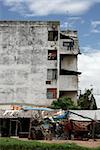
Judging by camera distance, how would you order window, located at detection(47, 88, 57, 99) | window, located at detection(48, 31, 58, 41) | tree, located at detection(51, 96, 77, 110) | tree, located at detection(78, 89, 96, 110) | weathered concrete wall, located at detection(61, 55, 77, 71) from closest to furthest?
tree, located at detection(51, 96, 77, 110)
window, located at detection(47, 88, 57, 99)
window, located at detection(48, 31, 58, 41)
tree, located at detection(78, 89, 96, 110)
weathered concrete wall, located at detection(61, 55, 77, 71)

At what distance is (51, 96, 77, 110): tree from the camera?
4706 centimetres

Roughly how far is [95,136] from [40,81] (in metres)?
12.6

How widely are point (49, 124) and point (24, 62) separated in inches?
491

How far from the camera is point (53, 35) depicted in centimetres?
5103

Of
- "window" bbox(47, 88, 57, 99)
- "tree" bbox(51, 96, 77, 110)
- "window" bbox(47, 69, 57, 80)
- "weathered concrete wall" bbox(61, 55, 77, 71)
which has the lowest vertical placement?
"tree" bbox(51, 96, 77, 110)

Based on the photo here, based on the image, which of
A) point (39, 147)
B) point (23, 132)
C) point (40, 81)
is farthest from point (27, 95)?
point (39, 147)

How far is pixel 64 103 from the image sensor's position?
4719cm

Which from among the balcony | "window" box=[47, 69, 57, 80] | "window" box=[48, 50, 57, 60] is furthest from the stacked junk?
"window" box=[48, 50, 57, 60]

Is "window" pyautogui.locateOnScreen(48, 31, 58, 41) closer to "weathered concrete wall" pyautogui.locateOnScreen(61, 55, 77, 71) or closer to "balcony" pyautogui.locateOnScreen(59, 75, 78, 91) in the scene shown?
"weathered concrete wall" pyautogui.locateOnScreen(61, 55, 77, 71)

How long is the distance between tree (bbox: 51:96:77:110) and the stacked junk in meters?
6.12

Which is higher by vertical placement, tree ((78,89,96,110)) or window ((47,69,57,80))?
window ((47,69,57,80))

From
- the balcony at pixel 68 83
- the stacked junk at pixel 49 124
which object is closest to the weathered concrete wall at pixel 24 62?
the balcony at pixel 68 83

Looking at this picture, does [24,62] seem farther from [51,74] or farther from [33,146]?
[33,146]

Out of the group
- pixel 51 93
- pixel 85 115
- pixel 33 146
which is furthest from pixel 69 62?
pixel 33 146
